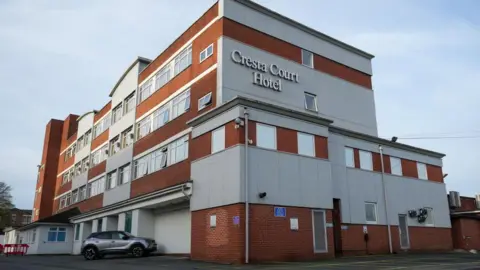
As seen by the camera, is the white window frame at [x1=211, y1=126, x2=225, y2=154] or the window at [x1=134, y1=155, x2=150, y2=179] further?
the window at [x1=134, y1=155, x2=150, y2=179]

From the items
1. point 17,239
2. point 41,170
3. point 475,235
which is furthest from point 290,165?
point 41,170

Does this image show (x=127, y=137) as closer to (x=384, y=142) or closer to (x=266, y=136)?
(x=266, y=136)

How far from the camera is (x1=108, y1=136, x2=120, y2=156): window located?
37844mm

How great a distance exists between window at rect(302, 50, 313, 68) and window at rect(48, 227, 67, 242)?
32083 mm

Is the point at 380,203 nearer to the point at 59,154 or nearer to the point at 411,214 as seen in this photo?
the point at 411,214

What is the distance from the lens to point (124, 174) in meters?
35.3

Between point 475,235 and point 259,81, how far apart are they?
19610 mm

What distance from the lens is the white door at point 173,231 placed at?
2553 centimetres

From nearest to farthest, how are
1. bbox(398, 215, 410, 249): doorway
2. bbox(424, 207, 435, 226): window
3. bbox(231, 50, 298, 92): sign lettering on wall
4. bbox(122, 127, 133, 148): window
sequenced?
bbox(231, 50, 298, 92): sign lettering on wall → bbox(398, 215, 410, 249): doorway → bbox(424, 207, 435, 226): window → bbox(122, 127, 133, 148): window

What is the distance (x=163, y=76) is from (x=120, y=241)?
12172 mm

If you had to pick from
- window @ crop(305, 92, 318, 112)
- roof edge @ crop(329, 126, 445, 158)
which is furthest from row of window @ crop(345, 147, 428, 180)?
window @ crop(305, 92, 318, 112)

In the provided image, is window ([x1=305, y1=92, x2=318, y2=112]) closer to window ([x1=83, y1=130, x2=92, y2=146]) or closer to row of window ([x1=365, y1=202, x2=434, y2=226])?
row of window ([x1=365, y1=202, x2=434, y2=226])

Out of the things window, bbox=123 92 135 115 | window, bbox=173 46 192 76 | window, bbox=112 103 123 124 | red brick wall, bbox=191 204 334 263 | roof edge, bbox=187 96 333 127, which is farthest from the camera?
window, bbox=112 103 123 124

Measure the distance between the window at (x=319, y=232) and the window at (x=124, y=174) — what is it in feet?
58.6
